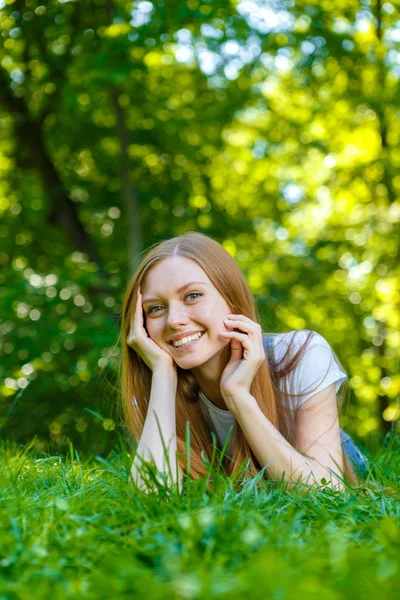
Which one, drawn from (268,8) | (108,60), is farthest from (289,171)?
(108,60)

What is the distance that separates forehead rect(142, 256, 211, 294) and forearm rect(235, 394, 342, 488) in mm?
576

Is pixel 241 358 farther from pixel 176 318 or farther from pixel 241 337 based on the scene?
pixel 176 318

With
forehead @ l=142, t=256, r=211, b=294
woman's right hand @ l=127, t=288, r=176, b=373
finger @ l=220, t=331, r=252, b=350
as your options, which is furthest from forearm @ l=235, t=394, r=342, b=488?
forehead @ l=142, t=256, r=211, b=294

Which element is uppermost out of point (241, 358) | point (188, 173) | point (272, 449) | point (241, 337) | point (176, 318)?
point (188, 173)

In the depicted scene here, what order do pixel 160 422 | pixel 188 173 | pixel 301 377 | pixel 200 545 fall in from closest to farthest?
pixel 200 545 → pixel 160 422 → pixel 301 377 → pixel 188 173

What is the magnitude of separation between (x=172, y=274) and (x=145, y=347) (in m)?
0.35

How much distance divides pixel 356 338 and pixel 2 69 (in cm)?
677

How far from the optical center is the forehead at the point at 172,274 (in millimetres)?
3027

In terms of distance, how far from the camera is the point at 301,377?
10.4 feet

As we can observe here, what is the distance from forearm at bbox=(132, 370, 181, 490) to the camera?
8.82 ft

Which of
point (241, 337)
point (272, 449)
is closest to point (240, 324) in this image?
point (241, 337)

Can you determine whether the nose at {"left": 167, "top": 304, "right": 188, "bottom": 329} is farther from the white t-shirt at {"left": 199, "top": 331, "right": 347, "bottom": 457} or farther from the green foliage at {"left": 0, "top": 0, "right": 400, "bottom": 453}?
the green foliage at {"left": 0, "top": 0, "right": 400, "bottom": 453}

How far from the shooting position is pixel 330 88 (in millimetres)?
10508

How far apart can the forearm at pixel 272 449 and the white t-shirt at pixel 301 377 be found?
15.5 inches
